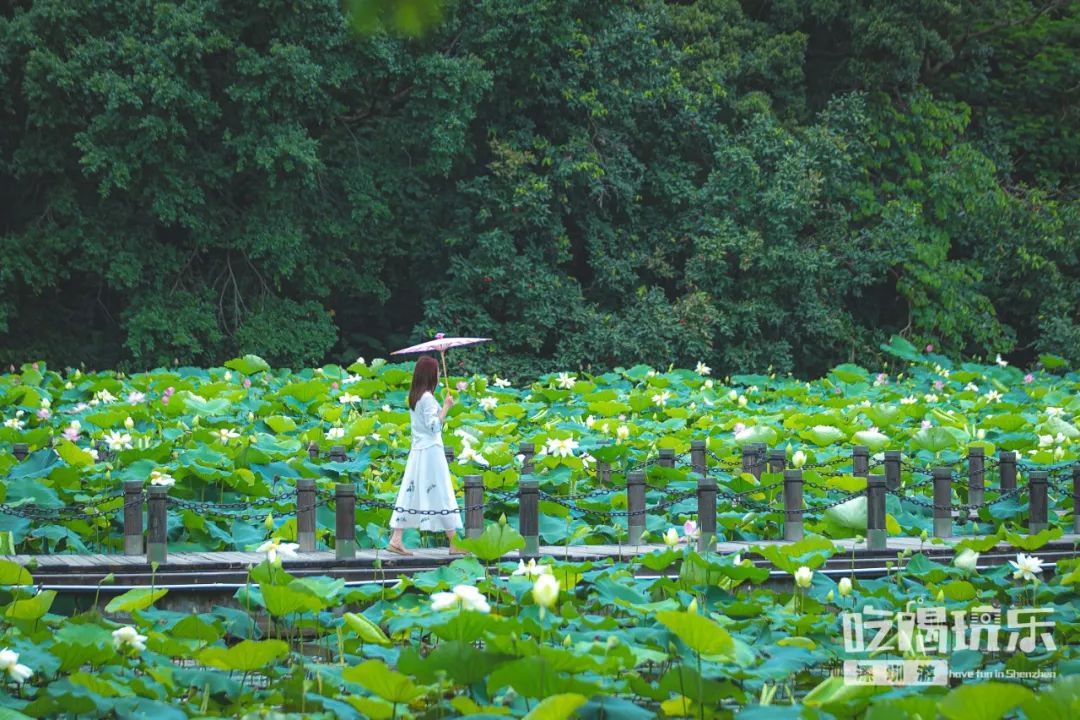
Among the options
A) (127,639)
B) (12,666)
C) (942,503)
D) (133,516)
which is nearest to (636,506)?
(942,503)

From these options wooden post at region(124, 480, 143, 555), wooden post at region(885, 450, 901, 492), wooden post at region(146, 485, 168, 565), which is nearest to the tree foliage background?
wooden post at region(885, 450, 901, 492)

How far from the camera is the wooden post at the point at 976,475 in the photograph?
869cm

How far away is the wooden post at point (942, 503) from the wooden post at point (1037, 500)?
0.42m

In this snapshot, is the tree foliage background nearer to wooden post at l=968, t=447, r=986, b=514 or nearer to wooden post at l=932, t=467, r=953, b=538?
wooden post at l=968, t=447, r=986, b=514

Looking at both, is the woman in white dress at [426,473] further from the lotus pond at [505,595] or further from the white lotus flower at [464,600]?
the white lotus flower at [464,600]

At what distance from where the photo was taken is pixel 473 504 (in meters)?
7.09

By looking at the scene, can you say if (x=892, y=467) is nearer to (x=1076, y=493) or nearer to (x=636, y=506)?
(x=1076, y=493)

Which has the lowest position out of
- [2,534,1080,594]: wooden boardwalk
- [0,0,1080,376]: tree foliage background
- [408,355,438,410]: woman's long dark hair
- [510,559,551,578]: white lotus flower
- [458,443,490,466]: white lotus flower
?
[2,534,1080,594]: wooden boardwalk

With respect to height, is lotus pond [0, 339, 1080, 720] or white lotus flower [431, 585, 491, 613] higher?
white lotus flower [431, 585, 491, 613]

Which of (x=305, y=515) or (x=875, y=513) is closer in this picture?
(x=305, y=515)

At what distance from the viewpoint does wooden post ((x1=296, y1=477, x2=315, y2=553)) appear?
7.09m

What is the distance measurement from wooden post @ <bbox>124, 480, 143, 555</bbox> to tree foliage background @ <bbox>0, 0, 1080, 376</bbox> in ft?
30.4

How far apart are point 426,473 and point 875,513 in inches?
91.3

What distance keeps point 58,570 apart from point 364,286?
40.6ft
